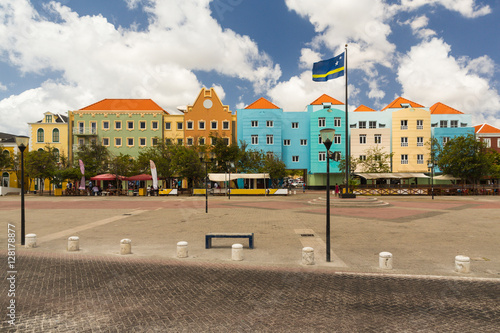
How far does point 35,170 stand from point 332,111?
4358 cm

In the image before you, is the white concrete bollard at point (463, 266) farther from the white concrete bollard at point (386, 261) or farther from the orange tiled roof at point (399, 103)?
the orange tiled roof at point (399, 103)

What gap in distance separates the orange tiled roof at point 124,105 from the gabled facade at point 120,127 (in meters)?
0.95

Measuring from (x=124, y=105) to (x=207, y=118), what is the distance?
49.2 ft

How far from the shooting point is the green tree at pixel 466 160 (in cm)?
4128

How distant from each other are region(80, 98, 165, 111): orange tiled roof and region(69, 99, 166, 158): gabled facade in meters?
0.95

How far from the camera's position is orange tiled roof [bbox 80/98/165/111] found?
175 feet

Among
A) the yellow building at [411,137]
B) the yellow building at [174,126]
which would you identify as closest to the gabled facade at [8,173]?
the yellow building at [174,126]

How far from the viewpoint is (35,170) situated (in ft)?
132

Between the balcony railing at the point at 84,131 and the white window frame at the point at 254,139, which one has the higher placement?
A: the balcony railing at the point at 84,131

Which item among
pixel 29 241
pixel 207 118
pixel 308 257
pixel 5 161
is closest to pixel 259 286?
pixel 308 257

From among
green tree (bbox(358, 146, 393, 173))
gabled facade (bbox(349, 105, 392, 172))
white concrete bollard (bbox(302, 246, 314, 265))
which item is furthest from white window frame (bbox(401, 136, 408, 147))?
white concrete bollard (bbox(302, 246, 314, 265))

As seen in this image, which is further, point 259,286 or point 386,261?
point 386,261

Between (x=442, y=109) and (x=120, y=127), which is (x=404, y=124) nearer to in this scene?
(x=442, y=109)

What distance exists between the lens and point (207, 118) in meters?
52.5
